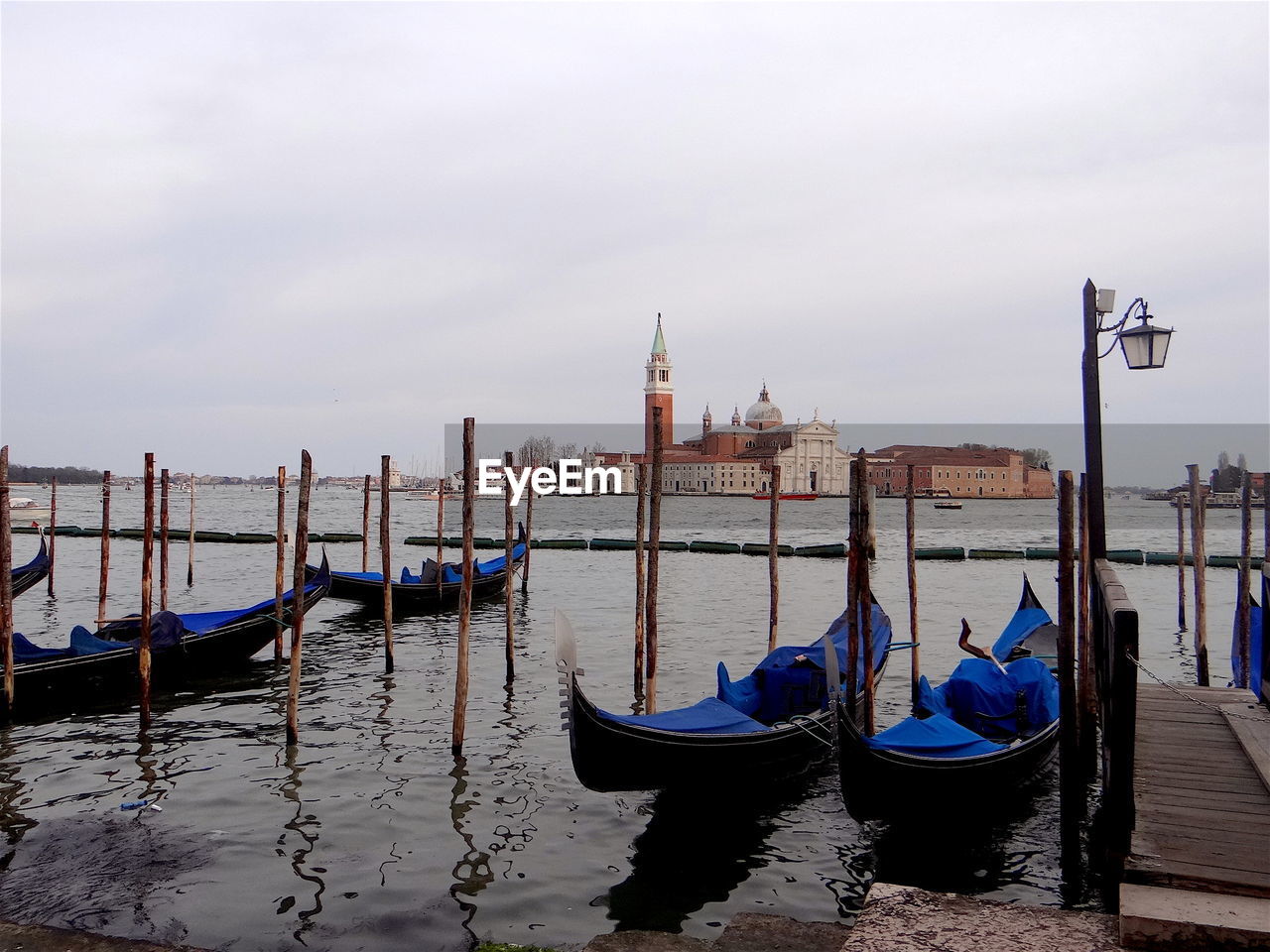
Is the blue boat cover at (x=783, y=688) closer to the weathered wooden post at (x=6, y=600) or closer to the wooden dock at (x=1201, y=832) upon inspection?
the wooden dock at (x=1201, y=832)

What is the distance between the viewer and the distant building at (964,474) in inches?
3194

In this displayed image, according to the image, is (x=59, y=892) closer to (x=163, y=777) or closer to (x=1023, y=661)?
(x=163, y=777)

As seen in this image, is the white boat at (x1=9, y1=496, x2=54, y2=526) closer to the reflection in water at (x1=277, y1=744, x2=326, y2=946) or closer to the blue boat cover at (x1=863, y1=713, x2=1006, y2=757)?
the reflection in water at (x1=277, y1=744, x2=326, y2=946)

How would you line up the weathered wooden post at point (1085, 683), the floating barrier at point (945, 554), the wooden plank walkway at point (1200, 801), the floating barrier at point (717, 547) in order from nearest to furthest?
the wooden plank walkway at point (1200, 801) → the weathered wooden post at point (1085, 683) → the floating barrier at point (945, 554) → the floating barrier at point (717, 547)

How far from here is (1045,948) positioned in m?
2.52

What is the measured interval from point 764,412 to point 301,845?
89.3 m

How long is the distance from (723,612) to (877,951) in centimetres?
1095

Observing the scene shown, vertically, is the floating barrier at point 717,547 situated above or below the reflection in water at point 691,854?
above

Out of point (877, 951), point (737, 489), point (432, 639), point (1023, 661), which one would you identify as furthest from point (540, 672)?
point (737, 489)

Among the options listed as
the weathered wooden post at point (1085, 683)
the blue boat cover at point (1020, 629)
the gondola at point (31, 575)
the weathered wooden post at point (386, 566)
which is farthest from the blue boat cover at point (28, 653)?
the blue boat cover at point (1020, 629)

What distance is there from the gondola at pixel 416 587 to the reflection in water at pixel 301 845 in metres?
5.48

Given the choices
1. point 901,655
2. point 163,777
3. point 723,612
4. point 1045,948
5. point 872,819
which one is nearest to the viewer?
point 1045,948

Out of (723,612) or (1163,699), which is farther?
(723,612)

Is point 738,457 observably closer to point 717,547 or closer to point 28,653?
point 717,547
